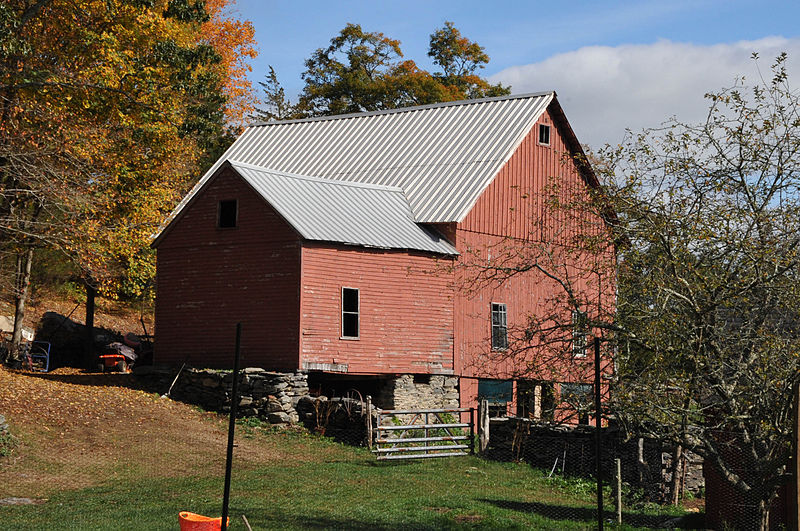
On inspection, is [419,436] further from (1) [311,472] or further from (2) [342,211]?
(2) [342,211]

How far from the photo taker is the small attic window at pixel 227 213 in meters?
28.1

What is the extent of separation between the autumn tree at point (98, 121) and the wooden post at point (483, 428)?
1081cm

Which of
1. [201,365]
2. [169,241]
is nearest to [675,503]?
[201,365]

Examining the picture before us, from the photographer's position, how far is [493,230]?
31219 millimetres

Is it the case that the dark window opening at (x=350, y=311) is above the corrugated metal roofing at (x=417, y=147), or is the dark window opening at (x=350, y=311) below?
below

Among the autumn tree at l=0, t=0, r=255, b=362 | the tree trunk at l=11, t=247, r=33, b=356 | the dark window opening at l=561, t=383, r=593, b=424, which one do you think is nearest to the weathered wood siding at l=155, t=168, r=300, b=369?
the autumn tree at l=0, t=0, r=255, b=362

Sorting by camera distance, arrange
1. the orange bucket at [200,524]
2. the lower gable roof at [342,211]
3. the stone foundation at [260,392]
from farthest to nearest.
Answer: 1. the lower gable roof at [342,211]
2. the stone foundation at [260,392]
3. the orange bucket at [200,524]

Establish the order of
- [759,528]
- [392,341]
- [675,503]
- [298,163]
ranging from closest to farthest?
1. [759,528]
2. [675,503]
3. [392,341]
4. [298,163]

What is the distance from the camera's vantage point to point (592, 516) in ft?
58.7

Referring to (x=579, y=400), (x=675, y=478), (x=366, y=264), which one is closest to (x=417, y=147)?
(x=366, y=264)

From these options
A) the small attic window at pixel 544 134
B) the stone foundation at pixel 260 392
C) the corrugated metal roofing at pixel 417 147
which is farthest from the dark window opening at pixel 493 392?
the small attic window at pixel 544 134

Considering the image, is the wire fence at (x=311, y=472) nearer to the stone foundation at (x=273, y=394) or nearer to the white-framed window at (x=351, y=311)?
the stone foundation at (x=273, y=394)

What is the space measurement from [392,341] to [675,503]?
29.3 feet

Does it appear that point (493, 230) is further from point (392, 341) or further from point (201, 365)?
point (201, 365)
